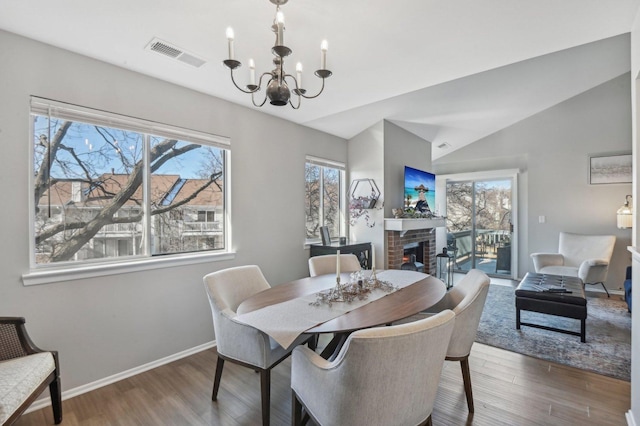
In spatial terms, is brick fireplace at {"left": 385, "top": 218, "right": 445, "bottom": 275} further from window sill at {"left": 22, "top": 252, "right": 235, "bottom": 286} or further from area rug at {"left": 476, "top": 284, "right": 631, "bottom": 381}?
window sill at {"left": 22, "top": 252, "right": 235, "bottom": 286}

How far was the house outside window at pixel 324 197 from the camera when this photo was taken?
Result: 415 cm

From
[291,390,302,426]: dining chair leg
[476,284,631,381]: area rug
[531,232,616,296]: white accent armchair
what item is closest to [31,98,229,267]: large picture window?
[291,390,302,426]: dining chair leg

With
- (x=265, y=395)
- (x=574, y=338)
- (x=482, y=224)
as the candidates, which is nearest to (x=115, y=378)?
(x=265, y=395)

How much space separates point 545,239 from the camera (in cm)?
518

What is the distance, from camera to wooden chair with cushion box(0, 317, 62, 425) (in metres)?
1.50

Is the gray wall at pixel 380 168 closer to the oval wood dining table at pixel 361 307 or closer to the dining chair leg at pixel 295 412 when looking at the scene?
the oval wood dining table at pixel 361 307

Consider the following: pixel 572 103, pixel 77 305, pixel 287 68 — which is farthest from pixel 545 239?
pixel 77 305

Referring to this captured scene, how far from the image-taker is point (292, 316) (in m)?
1.72

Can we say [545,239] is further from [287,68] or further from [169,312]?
[169,312]

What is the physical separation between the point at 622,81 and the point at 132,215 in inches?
259

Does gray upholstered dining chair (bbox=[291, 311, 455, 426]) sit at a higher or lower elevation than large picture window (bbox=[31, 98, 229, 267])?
lower

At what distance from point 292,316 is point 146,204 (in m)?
1.76

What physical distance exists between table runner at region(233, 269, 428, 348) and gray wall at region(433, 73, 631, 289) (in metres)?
4.56

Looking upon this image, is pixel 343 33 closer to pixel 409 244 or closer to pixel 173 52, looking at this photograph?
pixel 173 52
